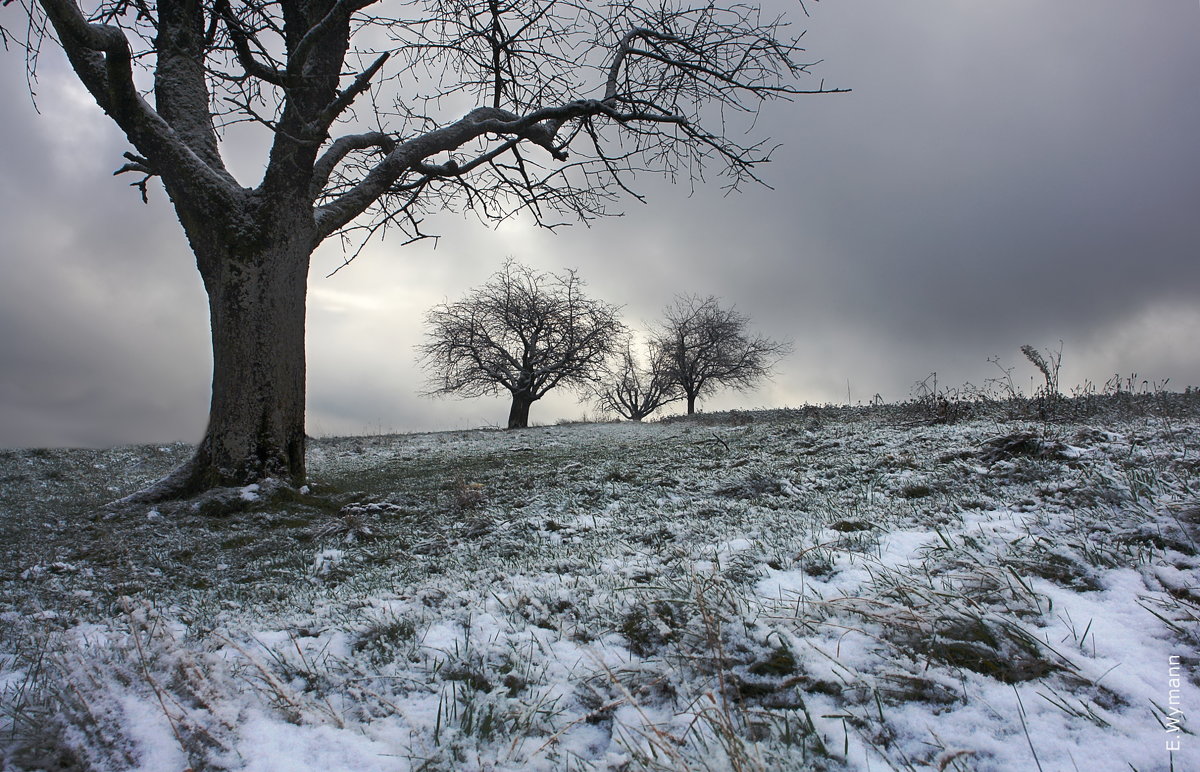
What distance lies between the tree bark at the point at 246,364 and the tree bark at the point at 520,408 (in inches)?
734

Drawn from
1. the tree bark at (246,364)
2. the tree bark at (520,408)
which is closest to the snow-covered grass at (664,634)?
the tree bark at (246,364)

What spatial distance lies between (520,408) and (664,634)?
23.6 m

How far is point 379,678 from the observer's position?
2023 millimetres

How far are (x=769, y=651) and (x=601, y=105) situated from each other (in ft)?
22.4

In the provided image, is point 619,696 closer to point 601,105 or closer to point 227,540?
point 227,540

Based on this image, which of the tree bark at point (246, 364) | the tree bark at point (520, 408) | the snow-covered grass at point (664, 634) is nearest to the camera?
the snow-covered grass at point (664, 634)

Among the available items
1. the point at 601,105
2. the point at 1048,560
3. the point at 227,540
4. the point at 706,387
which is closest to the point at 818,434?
the point at 601,105

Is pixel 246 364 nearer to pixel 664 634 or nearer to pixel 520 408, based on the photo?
pixel 664 634

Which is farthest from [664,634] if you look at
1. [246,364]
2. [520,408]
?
[520,408]

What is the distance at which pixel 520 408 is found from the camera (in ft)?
83.4

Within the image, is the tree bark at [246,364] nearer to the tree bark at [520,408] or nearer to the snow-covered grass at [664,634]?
the snow-covered grass at [664,634]

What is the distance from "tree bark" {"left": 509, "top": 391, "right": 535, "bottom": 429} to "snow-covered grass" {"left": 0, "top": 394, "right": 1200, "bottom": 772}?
801 inches

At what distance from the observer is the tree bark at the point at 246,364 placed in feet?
20.2

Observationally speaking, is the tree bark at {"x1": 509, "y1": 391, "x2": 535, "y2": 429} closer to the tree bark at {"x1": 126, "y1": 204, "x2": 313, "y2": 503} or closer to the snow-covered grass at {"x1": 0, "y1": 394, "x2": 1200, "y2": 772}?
the tree bark at {"x1": 126, "y1": 204, "x2": 313, "y2": 503}
